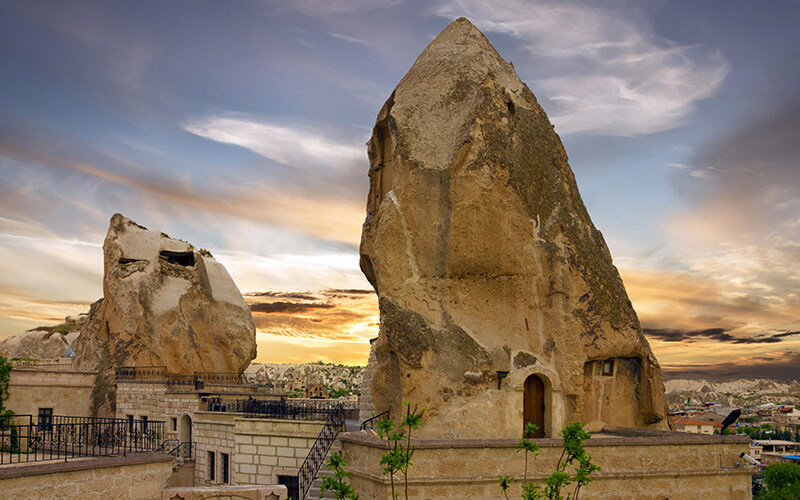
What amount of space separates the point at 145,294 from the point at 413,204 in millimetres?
22759

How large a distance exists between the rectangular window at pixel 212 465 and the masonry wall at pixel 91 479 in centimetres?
1035

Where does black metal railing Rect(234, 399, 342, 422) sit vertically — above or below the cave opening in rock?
below

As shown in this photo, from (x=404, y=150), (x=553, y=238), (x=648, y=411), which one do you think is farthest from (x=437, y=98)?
(x=648, y=411)

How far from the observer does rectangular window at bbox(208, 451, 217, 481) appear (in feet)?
84.1

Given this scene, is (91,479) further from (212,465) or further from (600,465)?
(212,465)

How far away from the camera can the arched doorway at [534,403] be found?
17312mm

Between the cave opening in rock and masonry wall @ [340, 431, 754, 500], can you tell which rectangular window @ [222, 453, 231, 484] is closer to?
masonry wall @ [340, 431, 754, 500]

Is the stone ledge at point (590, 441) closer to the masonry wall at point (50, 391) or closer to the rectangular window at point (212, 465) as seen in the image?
the rectangular window at point (212, 465)

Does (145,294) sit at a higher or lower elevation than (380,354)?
higher

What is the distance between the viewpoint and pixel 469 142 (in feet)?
57.0

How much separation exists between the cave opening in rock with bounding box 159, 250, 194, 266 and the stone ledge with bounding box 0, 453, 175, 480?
24.7 m

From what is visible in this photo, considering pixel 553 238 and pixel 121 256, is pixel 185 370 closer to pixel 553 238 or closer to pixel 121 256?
pixel 121 256

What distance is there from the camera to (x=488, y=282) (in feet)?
57.4

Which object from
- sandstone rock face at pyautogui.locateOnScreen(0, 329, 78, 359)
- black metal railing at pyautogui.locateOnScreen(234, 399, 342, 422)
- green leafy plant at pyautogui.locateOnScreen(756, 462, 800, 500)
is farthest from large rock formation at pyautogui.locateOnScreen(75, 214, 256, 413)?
green leafy plant at pyautogui.locateOnScreen(756, 462, 800, 500)
